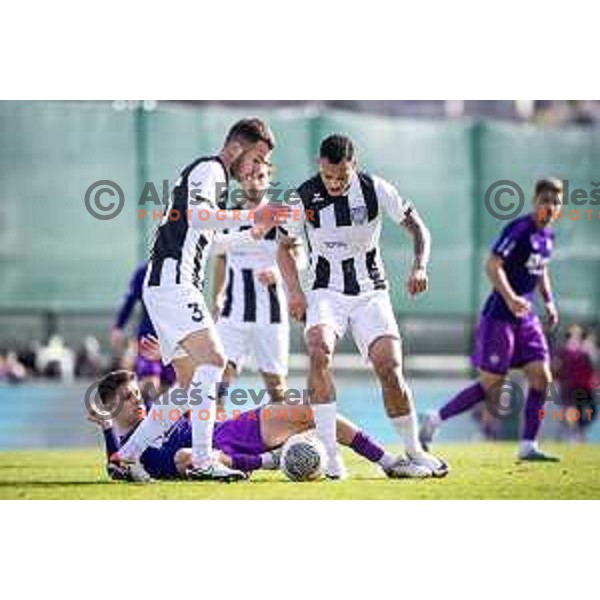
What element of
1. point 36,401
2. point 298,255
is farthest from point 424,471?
point 36,401

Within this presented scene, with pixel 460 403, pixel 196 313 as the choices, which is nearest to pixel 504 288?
pixel 460 403

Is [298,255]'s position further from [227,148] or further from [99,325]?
[99,325]

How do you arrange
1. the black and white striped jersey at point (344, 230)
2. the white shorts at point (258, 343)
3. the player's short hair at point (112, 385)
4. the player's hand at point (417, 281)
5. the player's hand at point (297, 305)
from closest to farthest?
the player's hand at point (417, 281)
the player's hand at point (297, 305)
the black and white striped jersey at point (344, 230)
the player's short hair at point (112, 385)
the white shorts at point (258, 343)

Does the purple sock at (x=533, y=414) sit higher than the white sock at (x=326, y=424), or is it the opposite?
the white sock at (x=326, y=424)

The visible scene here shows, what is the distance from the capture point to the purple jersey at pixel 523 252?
29.8ft

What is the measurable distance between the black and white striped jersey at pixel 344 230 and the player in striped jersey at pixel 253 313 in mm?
1045

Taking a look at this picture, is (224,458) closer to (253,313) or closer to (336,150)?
(253,313)

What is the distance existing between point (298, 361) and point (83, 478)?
145 cm

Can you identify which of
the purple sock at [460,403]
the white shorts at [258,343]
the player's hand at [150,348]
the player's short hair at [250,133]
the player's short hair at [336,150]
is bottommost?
the purple sock at [460,403]

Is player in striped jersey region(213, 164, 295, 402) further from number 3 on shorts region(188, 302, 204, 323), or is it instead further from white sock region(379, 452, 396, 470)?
number 3 on shorts region(188, 302, 204, 323)

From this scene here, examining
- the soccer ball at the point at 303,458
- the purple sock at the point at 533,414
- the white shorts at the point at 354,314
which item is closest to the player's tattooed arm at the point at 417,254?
the white shorts at the point at 354,314

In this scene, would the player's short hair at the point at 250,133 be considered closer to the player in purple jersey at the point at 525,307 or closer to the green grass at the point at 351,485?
the green grass at the point at 351,485

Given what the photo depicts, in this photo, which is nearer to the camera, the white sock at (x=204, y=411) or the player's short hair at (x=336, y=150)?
the white sock at (x=204, y=411)

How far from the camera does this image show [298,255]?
26.5ft
